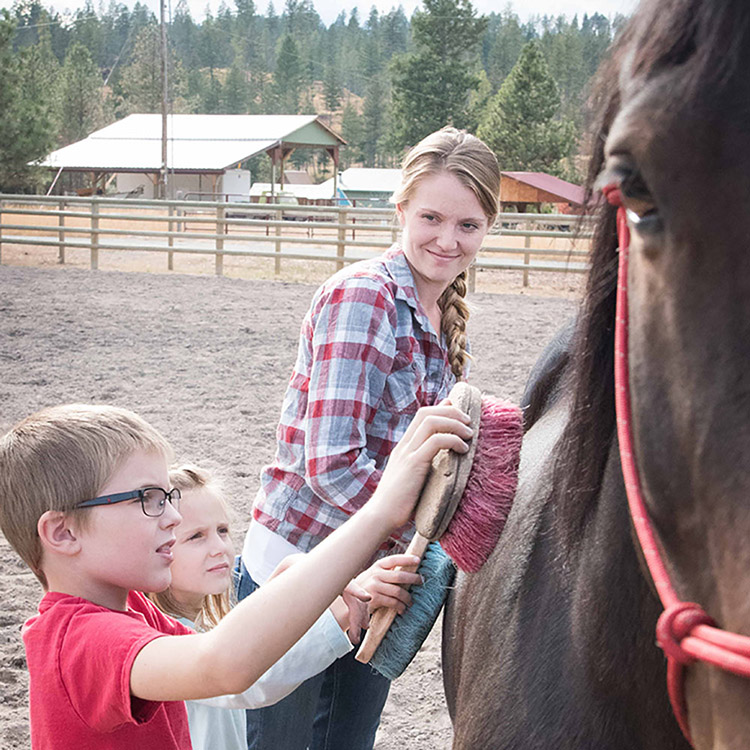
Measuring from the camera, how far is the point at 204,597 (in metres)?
2.28

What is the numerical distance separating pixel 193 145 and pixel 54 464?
1688 inches

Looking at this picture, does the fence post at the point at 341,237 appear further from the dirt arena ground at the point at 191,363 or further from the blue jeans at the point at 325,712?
the blue jeans at the point at 325,712

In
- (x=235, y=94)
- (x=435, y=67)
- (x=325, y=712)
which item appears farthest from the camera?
(x=235, y=94)

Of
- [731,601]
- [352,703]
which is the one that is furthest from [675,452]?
[352,703]

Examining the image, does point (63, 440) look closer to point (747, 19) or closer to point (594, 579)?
point (594, 579)

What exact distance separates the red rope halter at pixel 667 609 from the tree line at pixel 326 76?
223mm

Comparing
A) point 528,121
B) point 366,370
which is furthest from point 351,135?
point 366,370

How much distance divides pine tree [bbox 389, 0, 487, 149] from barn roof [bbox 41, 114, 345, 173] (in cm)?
1023

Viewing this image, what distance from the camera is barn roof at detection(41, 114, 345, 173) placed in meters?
38.2

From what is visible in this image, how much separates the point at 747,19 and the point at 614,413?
446 mm

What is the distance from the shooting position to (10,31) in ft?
78.7

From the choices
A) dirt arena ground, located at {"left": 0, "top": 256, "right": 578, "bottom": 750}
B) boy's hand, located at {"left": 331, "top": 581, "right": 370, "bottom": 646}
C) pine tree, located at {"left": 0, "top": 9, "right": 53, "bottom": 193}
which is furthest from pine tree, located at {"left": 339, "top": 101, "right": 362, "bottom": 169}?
boy's hand, located at {"left": 331, "top": 581, "right": 370, "bottom": 646}

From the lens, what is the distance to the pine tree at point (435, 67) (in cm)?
4997

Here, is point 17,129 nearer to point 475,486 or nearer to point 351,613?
point 351,613
